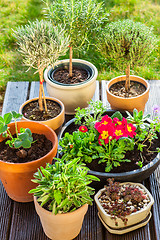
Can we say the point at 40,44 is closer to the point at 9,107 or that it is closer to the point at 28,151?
the point at 28,151

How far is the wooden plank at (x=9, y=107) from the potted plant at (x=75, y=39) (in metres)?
0.39

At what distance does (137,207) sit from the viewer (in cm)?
175

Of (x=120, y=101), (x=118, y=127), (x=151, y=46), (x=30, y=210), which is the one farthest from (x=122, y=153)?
(x=151, y=46)

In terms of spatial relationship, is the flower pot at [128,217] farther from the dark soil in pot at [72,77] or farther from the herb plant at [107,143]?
the dark soil in pot at [72,77]

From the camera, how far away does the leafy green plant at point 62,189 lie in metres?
1.54

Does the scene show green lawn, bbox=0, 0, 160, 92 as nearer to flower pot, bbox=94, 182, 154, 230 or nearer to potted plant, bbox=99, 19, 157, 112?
potted plant, bbox=99, 19, 157, 112

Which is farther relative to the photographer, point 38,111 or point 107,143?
point 38,111

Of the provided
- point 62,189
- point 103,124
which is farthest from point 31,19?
point 62,189

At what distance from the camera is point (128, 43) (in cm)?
235

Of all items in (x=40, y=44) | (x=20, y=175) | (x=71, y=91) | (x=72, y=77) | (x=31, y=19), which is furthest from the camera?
(x=31, y=19)

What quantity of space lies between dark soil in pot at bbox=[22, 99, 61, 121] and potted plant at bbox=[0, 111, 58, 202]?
0.23 metres

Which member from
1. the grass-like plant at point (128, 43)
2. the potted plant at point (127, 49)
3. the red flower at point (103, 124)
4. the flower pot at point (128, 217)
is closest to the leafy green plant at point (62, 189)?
the flower pot at point (128, 217)

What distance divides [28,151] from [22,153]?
0.17 ft

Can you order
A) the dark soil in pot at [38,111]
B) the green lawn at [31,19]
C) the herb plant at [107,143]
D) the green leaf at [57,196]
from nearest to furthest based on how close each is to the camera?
the green leaf at [57,196], the herb plant at [107,143], the dark soil in pot at [38,111], the green lawn at [31,19]
